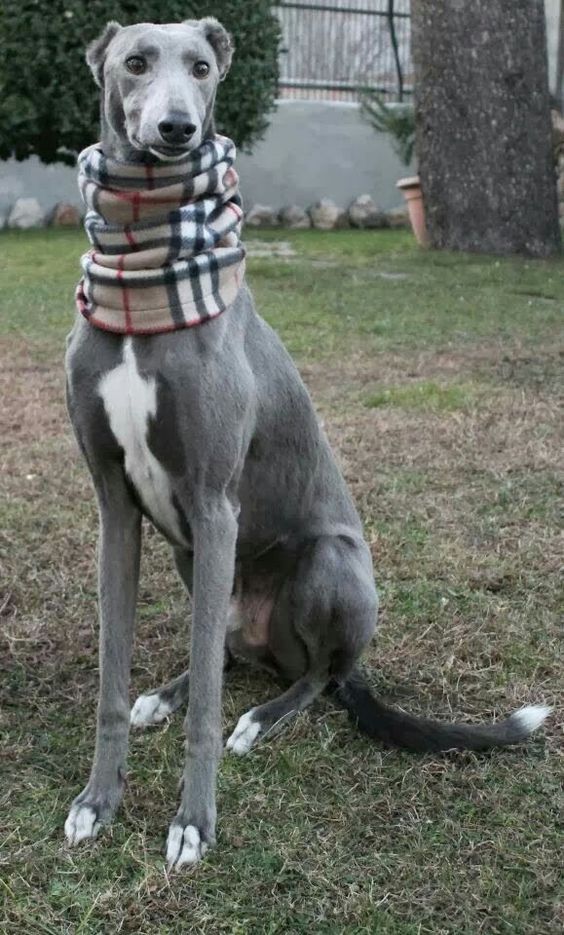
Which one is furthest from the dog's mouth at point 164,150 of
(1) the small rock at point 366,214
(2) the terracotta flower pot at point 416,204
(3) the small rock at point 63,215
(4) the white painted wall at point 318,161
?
(1) the small rock at point 366,214

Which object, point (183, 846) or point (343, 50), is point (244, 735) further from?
point (343, 50)

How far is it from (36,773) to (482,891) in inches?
39.8

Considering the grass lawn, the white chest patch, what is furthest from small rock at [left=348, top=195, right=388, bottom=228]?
the white chest patch

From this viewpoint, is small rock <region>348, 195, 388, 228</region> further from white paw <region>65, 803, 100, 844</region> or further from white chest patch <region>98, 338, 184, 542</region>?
white paw <region>65, 803, 100, 844</region>

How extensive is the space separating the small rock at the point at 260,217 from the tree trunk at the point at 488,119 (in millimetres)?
3731

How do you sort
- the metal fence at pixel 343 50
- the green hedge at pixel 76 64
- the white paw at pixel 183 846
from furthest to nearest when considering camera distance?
the metal fence at pixel 343 50
the green hedge at pixel 76 64
the white paw at pixel 183 846

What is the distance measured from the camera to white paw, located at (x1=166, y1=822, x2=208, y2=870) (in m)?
2.21

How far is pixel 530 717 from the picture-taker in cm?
264

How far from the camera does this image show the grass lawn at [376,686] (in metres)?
2.12

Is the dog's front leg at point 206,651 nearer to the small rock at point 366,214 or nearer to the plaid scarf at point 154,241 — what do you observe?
the plaid scarf at point 154,241

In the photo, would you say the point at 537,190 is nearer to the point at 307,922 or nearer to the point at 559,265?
the point at 559,265

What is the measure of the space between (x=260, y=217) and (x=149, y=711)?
11503 millimetres

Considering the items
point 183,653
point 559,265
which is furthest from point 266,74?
point 183,653

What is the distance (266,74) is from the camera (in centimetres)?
1203
